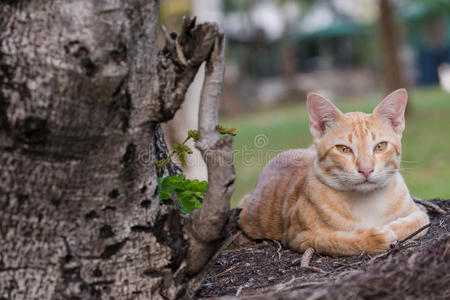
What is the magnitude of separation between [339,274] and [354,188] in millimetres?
836

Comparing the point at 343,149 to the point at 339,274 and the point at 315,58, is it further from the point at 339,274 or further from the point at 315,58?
the point at 315,58

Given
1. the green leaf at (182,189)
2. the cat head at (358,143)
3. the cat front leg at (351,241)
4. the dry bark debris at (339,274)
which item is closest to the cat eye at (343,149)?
the cat head at (358,143)

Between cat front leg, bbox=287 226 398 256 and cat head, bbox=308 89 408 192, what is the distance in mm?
274

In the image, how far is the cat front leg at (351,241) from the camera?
3121 mm

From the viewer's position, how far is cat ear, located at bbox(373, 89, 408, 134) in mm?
3414

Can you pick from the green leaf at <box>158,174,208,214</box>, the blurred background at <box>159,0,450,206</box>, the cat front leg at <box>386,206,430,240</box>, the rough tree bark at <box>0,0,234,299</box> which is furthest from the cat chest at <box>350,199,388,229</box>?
the blurred background at <box>159,0,450,206</box>

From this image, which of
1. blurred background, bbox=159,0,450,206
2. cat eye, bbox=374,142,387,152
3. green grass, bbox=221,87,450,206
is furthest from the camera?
blurred background, bbox=159,0,450,206

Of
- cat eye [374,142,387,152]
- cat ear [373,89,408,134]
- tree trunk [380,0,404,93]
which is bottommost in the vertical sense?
cat eye [374,142,387,152]

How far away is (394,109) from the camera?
11.4 feet

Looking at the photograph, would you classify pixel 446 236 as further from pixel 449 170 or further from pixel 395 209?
pixel 449 170

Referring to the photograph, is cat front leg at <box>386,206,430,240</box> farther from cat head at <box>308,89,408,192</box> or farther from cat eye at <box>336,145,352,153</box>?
cat eye at <box>336,145,352,153</box>

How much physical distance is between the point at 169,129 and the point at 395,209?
4.16 meters

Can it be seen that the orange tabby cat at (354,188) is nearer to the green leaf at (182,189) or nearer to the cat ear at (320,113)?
the cat ear at (320,113)

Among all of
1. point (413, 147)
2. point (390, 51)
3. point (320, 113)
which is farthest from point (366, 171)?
point (390, 51)
